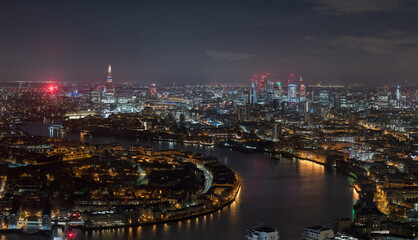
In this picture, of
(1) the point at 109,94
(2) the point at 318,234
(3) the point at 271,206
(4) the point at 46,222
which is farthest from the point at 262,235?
(1) the point at 109,94

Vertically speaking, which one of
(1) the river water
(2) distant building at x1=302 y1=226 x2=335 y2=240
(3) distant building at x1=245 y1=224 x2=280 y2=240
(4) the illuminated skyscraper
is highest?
(4) the illuminated skyscraper

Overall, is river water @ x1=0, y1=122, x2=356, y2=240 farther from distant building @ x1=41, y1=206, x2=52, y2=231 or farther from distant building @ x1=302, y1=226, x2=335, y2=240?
distant building @ x1=302, y1=226, x2=335, y2=240

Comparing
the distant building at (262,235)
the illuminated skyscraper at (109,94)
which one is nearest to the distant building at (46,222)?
the distant building at (262,235)

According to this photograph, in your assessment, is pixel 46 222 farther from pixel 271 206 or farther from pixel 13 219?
pixel 271 206

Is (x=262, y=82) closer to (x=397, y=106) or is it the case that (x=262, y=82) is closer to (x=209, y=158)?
(x=397, y=106)

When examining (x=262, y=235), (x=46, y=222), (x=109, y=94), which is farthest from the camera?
(x=109, y=94)

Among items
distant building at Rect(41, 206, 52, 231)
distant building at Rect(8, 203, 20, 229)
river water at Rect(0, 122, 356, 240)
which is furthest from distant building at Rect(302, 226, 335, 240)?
distant building at Rect(8, 203, 20, 229)

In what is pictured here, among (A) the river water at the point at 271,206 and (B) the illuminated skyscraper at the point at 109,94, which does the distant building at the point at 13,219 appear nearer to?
(A) the river water at the point at 271,206

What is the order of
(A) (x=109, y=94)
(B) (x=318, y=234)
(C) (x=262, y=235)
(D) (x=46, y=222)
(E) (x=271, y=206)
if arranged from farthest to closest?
(A) (x=109, y=94) < (E) (x=271, y=206) < (D) (x=46, y=222) < (B) (x=318, y=234) < (C) (x=262, y=235)
